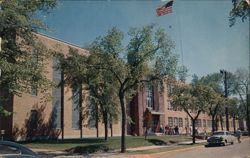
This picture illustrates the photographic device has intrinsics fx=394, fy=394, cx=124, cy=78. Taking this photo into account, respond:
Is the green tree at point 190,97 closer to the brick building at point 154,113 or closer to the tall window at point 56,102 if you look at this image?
the brick building at point 154,113

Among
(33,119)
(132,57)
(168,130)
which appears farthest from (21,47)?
(168,130)

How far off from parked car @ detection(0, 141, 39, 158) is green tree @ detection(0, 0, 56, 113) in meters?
12.1

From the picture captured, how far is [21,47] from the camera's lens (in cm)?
2409

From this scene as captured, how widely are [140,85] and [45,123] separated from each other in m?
15.2

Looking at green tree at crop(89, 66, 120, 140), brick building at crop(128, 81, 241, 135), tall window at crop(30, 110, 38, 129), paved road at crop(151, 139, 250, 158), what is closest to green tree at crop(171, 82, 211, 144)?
brick building at crop(128, 81, 241, 135)

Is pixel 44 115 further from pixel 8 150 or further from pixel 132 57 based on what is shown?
pixel 8 150

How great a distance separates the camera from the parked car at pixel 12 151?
811 centimetres

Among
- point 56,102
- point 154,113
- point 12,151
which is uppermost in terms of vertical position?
point 56,102

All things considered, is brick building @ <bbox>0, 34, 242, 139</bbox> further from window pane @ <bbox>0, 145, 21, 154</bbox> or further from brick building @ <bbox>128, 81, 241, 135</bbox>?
window pane @ <bbox>0, 145, 21, 154</bbox>

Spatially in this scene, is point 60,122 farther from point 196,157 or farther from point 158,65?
point 196,157

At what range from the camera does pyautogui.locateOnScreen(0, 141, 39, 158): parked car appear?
8.11 meters

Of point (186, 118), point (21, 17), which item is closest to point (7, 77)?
point (21, 17)

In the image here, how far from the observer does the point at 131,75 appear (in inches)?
1123

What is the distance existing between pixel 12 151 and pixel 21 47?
16550mm
